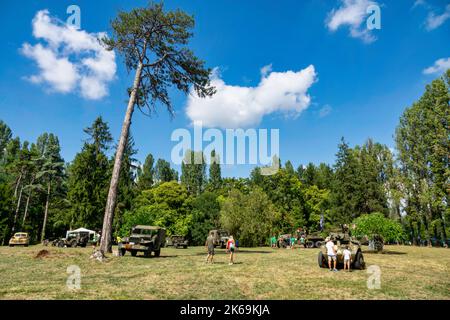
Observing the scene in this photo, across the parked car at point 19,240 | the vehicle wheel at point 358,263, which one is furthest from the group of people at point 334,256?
the parked car at point 19,240

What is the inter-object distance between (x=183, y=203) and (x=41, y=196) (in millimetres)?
25696

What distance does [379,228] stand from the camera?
25875mm

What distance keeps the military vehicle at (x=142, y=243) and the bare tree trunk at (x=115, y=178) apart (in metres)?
1.52

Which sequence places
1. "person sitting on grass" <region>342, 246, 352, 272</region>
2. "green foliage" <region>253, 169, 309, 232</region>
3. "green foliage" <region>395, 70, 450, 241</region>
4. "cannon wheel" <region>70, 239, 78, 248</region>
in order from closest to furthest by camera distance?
"person sitting on grass" <region>342, 246, 352, 272</region>
"cannon wheel" <region>70, 239, 78, 248</region>
"green foliage" <region>395, 70, 450, 241</region>
"green foliage" <region>253, 169, 309, 232</region>

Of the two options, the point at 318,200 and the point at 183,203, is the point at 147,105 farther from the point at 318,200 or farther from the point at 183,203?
the point at 318,200

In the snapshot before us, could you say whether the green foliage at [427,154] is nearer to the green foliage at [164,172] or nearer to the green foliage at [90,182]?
the green foliage at [90,182]

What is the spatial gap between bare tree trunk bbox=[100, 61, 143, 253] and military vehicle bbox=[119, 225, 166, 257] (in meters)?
1.52

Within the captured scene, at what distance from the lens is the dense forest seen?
38156mm

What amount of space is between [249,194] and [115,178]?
96.7 feet

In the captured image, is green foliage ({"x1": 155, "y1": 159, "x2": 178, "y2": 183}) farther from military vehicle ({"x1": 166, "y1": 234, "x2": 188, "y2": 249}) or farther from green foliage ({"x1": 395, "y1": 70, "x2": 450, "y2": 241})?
green foliage ({"x1": 395, "y1": 70, "x2": 450, "y2": 241})

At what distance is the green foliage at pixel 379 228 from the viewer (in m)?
25.5

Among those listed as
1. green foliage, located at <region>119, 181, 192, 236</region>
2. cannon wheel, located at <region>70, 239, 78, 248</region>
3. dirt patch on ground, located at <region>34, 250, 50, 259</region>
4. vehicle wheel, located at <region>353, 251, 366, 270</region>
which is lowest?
cannon wheel, located at <region>70, 239, 78, 248</region>

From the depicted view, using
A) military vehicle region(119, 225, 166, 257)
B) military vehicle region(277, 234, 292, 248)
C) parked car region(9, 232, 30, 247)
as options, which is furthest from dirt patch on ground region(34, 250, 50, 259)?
military vehicle region(277, 234, 292, 248)

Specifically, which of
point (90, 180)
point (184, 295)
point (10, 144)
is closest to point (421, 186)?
point (184, 295)
